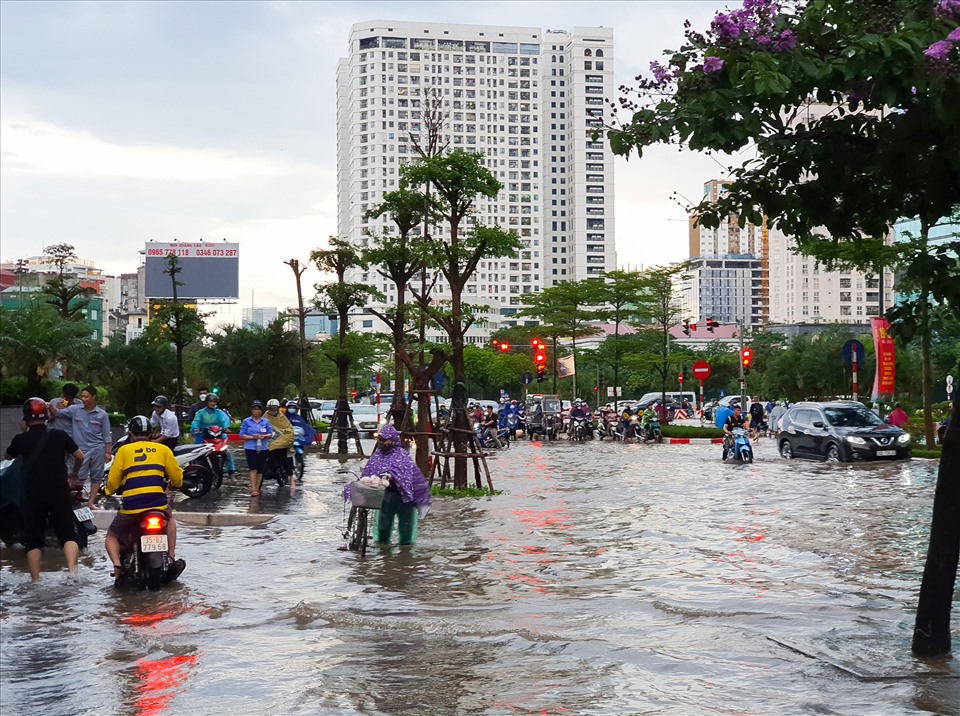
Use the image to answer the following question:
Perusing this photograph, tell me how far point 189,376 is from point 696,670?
59.0 metres

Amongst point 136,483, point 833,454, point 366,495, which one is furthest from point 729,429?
point 136,483

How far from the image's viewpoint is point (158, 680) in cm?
789

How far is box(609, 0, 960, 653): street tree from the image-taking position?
21.6 feet

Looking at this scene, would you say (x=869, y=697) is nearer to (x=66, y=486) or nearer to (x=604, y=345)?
(x=66, y=486)

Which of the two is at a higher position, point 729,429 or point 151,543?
point 729,429

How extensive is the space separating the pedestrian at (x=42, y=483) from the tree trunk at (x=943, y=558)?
8.03 metres

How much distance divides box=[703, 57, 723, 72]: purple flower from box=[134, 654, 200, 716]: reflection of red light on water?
5058 millimetres

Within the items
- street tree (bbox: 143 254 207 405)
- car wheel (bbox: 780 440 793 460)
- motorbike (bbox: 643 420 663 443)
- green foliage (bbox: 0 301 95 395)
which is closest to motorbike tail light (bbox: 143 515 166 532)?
green foliage (bbox: 0 301 95 395)

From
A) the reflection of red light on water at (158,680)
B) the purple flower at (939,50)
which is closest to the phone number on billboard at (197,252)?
the reflection of red light on water at (158,680)

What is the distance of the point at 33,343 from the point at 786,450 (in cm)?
2191

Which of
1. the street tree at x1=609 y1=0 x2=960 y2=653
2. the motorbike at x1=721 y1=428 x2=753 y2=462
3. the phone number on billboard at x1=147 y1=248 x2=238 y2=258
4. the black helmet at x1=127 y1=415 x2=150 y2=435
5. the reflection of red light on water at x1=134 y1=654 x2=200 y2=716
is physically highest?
the phone number on billboard at x1=147 y1=248 x2=238 y2=258

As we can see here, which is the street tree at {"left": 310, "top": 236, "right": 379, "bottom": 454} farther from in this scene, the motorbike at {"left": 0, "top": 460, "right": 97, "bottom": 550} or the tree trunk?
the tree trunk

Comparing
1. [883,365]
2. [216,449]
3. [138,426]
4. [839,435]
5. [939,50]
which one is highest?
[939,50]

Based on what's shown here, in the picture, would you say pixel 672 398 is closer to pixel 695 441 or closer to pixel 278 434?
pixel 695 441
